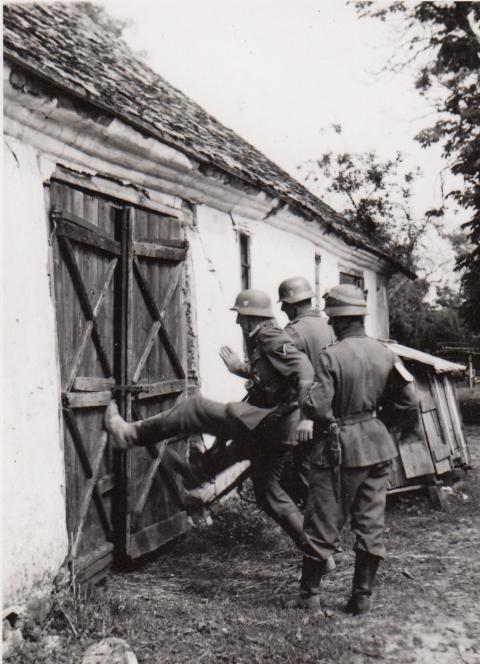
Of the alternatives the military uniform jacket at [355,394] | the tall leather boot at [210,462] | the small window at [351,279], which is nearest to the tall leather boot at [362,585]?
the military uniform jacket at [355,394]

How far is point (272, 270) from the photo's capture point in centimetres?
907

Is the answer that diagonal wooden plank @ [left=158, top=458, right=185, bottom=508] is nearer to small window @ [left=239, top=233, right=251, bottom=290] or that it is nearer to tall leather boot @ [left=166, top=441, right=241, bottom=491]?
tall leather boot @ [left=166, top=441, right=241, bottom=491]

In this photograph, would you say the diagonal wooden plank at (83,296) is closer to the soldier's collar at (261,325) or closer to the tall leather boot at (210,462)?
the tall leather boot at (210,462)

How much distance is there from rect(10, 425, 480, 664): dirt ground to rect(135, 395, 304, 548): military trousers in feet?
1.88

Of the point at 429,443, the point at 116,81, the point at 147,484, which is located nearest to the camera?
the point at 147,484

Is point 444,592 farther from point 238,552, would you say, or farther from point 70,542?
point 70,542

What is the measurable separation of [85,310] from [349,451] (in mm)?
2040

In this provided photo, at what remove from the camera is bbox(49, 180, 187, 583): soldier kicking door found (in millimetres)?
4645

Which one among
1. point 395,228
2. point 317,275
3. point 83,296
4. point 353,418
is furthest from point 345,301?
point 395,228

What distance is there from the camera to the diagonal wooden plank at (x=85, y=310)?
4.62 m

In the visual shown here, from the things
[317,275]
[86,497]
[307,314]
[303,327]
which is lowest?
[86,497]

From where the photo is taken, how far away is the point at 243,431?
454 cm

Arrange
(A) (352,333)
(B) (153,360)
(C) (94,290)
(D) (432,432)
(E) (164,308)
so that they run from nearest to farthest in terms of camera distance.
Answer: (A) (352,333), (C) (94,290), (B) (153,360), (E) (164,308), (D) (432,432)

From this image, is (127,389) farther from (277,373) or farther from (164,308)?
(277,373)
